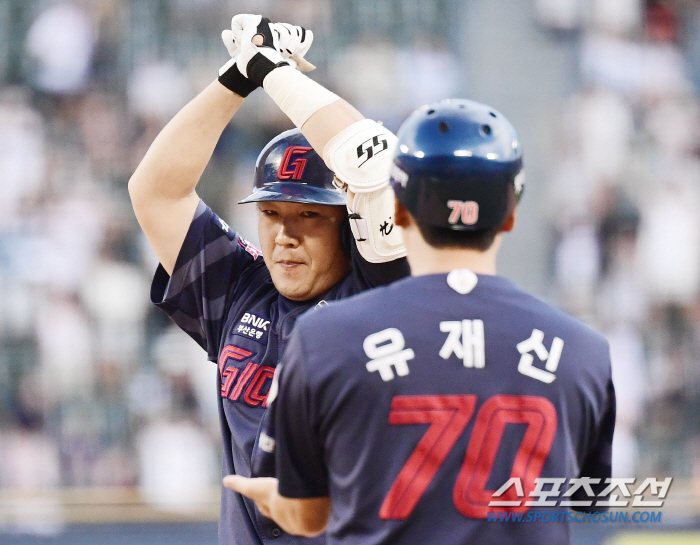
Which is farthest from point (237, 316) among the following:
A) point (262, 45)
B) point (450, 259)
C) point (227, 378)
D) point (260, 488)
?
point (450, 259)

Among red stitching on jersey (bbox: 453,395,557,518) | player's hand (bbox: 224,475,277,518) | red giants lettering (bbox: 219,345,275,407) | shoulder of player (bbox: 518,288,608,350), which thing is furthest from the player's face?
red stitching on jersey (bbox: 453,395,557,518)

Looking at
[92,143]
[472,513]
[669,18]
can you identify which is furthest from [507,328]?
[669,18]

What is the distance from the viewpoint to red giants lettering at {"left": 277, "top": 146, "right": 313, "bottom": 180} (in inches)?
112

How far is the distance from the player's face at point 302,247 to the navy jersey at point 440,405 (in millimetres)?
860

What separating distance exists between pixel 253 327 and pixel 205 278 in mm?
215

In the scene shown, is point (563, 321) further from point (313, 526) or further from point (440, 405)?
point (313, 526)

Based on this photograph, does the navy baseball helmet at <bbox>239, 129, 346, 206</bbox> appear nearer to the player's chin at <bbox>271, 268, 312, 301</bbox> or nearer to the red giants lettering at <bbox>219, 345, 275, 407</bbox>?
the player's chin at <bbox>271, 268, 312, 301</bbox>

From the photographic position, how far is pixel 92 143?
→ 862cm

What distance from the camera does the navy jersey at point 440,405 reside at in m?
1.85

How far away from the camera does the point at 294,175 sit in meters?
2.85

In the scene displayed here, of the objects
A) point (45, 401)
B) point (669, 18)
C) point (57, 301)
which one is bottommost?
point (45, 401)

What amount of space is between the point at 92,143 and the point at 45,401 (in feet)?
7.71

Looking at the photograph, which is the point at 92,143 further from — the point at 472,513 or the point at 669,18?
the point at 472,513

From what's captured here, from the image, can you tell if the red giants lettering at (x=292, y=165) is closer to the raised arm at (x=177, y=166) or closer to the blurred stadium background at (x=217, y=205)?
the raised arm at (x=177, y=166)
